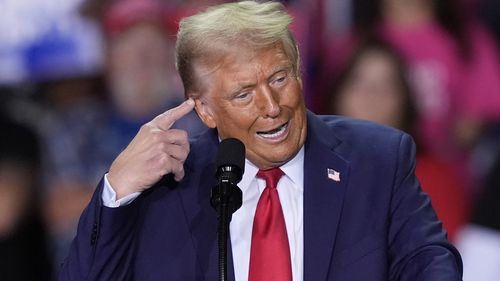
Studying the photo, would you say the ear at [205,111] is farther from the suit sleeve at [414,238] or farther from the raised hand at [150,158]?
the suit sleeve at [414,238]

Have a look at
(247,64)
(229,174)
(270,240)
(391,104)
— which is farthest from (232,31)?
(391,104)

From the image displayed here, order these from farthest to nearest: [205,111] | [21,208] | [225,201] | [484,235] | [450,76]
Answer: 1. [21,208]
2. [450,76]
3. [484,235]
4. [205,111]
5. [225,201]

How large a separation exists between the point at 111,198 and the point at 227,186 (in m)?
0.32

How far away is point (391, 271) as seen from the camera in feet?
7.32

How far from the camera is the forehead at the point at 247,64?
223 cm

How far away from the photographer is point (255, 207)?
7.67 ft

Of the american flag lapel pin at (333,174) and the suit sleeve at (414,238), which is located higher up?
the american flag lapel pin at (333,174)

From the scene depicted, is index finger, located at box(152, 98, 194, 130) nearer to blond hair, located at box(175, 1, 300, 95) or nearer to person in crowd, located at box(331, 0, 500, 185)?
blond hair, located at box(175, 1, 300, 95)

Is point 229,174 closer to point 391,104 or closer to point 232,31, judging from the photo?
point 232,31

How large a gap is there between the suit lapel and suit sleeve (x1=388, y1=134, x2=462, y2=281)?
122 millimetres

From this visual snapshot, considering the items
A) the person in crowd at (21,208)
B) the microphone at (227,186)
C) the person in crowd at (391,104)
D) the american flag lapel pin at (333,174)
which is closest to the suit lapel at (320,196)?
the american flag lapel pin at (333,174)

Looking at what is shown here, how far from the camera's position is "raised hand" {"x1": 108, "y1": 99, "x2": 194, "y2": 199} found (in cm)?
219

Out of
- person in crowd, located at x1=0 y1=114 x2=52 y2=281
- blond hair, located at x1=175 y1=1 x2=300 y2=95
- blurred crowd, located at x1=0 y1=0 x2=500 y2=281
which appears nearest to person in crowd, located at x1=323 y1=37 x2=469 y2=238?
blurred crowd, located at x1=0 y1=0 x2=500 y2=281

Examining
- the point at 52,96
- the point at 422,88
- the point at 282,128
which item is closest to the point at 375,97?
the point at 422,88
